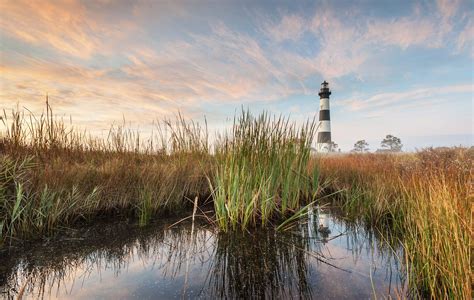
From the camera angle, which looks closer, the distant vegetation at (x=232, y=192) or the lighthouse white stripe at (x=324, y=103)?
the distant vegetation at (x=232, y=192)

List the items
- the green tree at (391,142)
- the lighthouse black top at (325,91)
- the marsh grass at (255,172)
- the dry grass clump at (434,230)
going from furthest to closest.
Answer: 1. the green tree at (391,142)
2. the lighthouse black top at (325,91)
3. the marsh grass at (255,172)
4. the dry grass clump at (434,230)

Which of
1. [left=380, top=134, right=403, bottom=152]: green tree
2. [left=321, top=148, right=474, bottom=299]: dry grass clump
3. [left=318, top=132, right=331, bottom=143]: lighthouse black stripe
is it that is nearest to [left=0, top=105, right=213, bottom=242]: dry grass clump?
[left=321, top=148, right=474, bottom=299]: dry grass clump

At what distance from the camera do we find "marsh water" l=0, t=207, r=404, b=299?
6.93 feet

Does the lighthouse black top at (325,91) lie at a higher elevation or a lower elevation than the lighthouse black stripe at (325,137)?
higher

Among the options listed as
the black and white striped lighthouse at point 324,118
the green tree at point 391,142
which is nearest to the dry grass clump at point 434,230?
the black and white striped lighthouse at point 324,118

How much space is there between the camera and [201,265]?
2578 millimetres

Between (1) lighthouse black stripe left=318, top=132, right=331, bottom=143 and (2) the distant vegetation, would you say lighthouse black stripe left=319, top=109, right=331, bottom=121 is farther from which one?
(2) the distant vegetation

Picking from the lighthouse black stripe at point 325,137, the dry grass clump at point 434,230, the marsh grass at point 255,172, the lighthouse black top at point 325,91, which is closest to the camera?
the dry grass clump at point 434,230

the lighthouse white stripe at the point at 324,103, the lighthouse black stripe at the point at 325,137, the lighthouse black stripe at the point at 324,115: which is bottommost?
the lighthouse black stripe at the point at 325,137

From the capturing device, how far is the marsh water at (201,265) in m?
2.11

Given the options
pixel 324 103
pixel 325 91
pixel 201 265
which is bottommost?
pixel 201 265

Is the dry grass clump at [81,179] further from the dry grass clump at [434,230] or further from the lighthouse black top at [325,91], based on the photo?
the lighthouse black top at [325,91]

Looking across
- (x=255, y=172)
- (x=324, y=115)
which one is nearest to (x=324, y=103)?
(x=324, y=115)

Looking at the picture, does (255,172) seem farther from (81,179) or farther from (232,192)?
(81,179)
